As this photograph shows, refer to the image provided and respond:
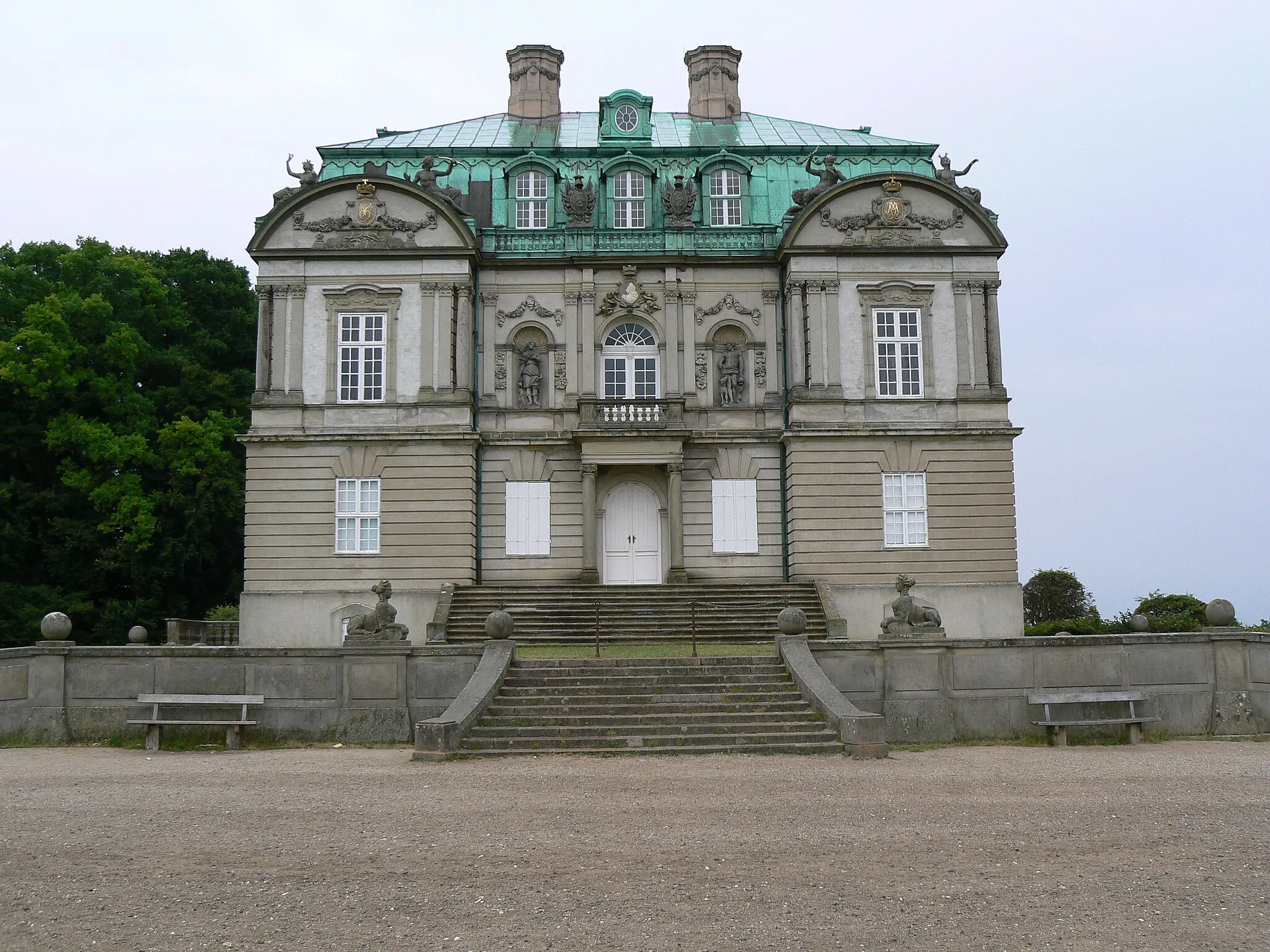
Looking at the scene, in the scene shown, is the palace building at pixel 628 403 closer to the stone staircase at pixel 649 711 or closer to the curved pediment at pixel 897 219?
the curved pediment at pixel 897 219

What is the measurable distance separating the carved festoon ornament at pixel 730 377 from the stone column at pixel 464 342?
665 cm

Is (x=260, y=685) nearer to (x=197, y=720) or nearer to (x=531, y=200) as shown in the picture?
(x=197, y=720)

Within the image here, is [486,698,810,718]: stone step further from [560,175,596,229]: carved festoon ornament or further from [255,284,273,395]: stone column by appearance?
[560,175,596,229]: carved festoon ornament

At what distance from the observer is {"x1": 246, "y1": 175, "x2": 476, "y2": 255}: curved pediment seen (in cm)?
3186

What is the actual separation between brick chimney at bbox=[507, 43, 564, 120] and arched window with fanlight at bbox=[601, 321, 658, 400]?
393 inches

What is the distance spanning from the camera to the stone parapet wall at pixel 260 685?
19.6 m

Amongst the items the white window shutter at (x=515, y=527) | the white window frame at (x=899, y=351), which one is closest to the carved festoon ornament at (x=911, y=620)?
the white window frame at (x=899, y=351)

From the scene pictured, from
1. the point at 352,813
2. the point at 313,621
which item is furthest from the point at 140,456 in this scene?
the point at 352,813

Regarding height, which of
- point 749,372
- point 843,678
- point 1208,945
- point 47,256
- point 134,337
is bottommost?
point 1208,945

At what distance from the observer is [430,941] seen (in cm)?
848

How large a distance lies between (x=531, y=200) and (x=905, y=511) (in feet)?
43.9

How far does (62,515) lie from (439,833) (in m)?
30.5

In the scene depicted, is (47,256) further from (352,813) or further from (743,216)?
(352,813)

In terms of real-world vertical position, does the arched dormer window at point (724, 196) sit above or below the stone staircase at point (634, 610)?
above
